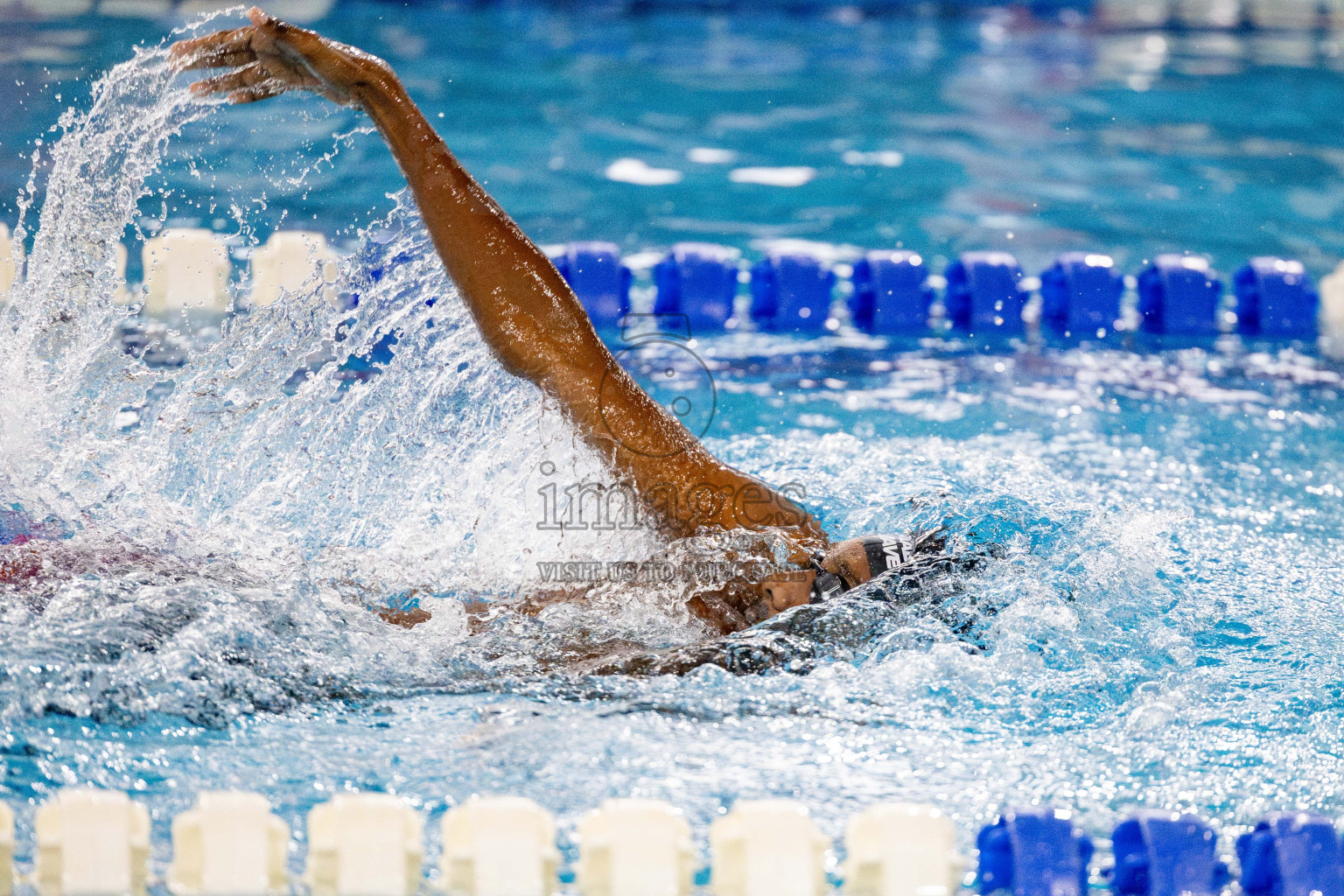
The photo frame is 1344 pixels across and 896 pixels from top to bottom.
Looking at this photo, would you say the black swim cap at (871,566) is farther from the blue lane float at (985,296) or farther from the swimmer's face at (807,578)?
the blue lane float at (985,296)

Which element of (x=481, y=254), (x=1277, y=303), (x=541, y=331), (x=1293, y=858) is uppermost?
(x=1277, y=303)

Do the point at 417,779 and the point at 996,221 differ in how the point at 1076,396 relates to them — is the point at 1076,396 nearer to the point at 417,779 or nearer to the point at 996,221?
the point at 996,221

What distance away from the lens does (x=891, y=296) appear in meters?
Result: 4.36

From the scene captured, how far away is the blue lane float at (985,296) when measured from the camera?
14.3ft

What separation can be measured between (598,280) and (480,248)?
7.33ft

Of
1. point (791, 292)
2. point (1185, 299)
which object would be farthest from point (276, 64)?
point (1185, 299)

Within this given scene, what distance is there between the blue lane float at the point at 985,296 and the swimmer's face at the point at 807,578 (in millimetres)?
2417

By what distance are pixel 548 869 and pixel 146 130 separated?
59.9 inches

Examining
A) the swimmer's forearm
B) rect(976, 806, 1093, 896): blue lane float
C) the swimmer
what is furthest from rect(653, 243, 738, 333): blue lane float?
rect(976, 806, 1093, 896): blue lane float

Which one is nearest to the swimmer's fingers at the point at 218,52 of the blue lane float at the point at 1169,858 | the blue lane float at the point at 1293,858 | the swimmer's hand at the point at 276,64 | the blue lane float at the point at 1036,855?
the swimmer's hand at the point at 276,64

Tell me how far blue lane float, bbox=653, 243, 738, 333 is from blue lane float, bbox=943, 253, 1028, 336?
803mm

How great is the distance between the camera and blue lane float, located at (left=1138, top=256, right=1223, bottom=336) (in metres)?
4.40

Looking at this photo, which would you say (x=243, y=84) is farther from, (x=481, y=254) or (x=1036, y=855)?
(x=1036, y=855)

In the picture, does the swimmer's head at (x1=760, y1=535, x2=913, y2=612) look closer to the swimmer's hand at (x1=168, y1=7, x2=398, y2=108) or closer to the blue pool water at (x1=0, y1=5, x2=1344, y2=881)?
the blue pool water at (x1=0, y1=5, x2=1344, y2=881)
